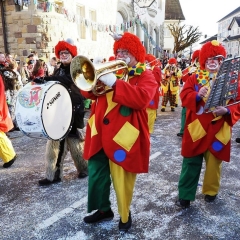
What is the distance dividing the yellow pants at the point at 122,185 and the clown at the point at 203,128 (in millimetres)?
710

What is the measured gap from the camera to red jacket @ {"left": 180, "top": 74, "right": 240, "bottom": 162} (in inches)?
109

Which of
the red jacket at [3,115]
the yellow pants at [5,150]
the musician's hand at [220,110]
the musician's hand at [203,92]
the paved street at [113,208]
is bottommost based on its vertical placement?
the paved street at [113,208]

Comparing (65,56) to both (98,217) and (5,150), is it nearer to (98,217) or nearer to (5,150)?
(5,150)

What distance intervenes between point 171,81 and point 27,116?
6178mm

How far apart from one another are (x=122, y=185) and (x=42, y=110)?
1.04m

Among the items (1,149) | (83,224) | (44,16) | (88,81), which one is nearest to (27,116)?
(88,81)

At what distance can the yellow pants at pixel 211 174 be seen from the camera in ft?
9.47

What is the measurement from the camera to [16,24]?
8.80 metres

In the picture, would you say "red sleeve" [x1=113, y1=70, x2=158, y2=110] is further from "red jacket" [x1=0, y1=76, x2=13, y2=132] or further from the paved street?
"red jacket" [x1=0, y1=76, x2=13, y2=132]

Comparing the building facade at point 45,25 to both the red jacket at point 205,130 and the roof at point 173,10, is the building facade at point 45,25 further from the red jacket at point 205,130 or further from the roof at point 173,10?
the roof at point 173,10

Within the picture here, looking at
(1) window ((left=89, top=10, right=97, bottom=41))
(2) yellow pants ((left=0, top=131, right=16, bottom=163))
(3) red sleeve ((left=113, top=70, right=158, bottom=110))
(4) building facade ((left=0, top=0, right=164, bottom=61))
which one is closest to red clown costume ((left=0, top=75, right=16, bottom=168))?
(2) yellow pants ((left=0, top=131, right=16, bottom=163))

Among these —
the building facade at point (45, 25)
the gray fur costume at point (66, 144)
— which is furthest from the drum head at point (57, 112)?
the building facade at point (45, 25)

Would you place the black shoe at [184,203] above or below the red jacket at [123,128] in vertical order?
below

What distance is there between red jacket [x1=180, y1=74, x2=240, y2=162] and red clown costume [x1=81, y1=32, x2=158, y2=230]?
1.78 feet
